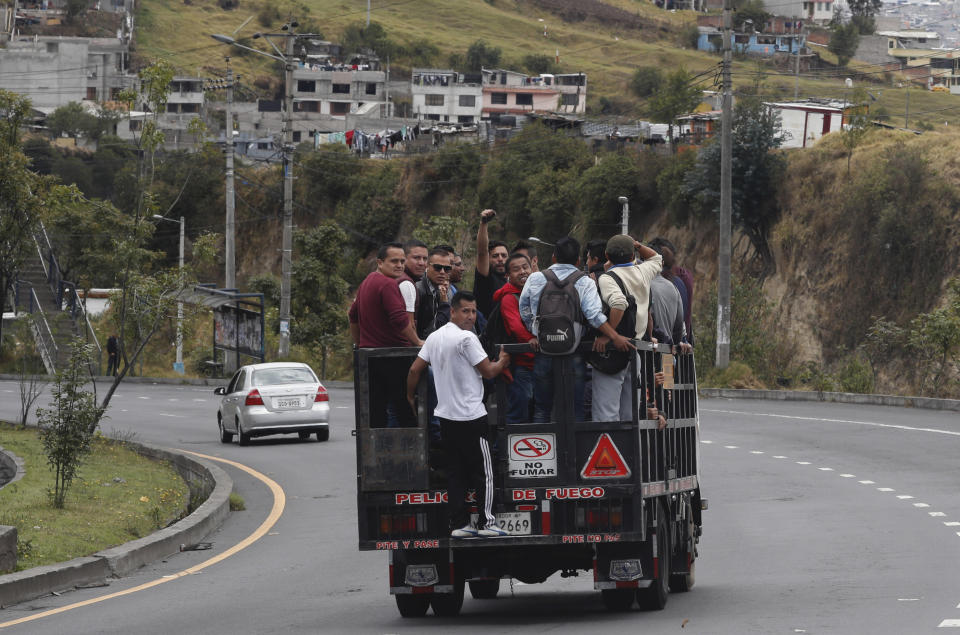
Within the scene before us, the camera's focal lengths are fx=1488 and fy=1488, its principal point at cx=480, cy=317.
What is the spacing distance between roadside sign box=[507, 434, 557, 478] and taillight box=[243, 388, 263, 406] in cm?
1775

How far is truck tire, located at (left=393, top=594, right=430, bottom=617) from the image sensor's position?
10289 mm

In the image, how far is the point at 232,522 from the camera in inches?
677

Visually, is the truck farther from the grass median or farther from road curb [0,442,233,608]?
the grass median

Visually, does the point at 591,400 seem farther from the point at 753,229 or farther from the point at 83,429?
the point at 753,229

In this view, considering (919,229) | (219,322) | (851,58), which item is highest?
(851,58)

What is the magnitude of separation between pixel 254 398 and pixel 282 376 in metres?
0.93

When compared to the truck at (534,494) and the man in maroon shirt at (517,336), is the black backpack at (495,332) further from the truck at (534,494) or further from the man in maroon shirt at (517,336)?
the truck at (534,494)

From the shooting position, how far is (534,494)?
31.7ft

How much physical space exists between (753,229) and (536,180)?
18916 millimetres

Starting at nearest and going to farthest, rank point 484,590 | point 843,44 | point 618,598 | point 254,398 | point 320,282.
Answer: point 618,598
point 484,590
point 254,398
point 320,282
point 843,44

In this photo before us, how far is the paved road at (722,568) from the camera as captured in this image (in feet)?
32.4

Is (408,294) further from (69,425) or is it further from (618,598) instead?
(69,425)

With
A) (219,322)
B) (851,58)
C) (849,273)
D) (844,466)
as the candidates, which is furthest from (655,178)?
(851,58)

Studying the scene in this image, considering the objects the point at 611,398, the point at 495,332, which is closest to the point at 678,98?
the point at 495,332
